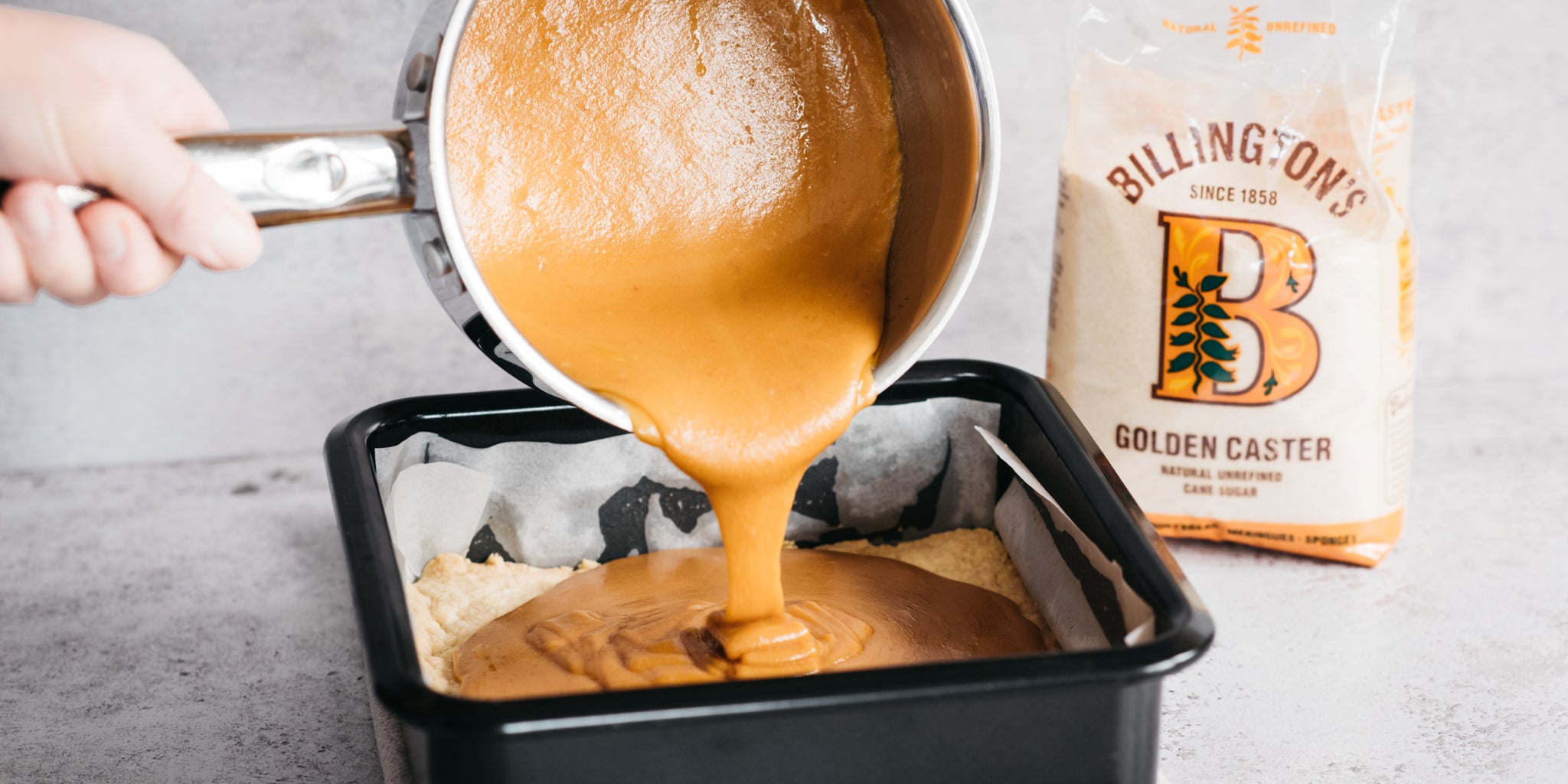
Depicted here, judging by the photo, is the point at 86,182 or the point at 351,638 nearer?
the point at 86,182

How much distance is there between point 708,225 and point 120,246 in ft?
1.35

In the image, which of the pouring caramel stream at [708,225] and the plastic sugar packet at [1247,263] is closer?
the pouring caramel stream at [708,225]

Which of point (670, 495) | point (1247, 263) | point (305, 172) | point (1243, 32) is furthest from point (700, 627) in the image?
point (1243, 32)

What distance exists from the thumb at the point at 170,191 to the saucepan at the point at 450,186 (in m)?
0.02

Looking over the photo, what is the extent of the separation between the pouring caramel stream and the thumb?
18 cm

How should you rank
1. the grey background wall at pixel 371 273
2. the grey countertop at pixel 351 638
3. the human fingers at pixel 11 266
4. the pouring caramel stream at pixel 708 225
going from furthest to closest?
1. the grey background wall at pixel 371 273
2. the grey countertop at pixel 351 638
3. the pouring caramel stream at pixel 708 225
4. the human fingers at pixel 11 266

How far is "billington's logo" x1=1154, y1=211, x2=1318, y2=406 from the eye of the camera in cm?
121

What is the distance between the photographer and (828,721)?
78 centimetres

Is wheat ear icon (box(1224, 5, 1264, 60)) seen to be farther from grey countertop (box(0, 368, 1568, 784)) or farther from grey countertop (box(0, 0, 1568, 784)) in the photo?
grey countertop (box(0, 368, 1568, 784))

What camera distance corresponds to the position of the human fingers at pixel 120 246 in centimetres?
73

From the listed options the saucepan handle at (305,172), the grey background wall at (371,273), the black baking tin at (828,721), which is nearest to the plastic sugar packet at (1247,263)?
the grey background wall at (371,273)

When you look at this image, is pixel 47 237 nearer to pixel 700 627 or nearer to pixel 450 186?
pixel 450 186

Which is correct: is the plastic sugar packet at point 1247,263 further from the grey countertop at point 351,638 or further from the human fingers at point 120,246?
the human fingers at point 120,246

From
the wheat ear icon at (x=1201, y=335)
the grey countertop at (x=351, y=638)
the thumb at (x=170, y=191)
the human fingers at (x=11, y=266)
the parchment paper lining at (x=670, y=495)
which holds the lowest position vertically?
the grey countertop at (x=351, y=638)
